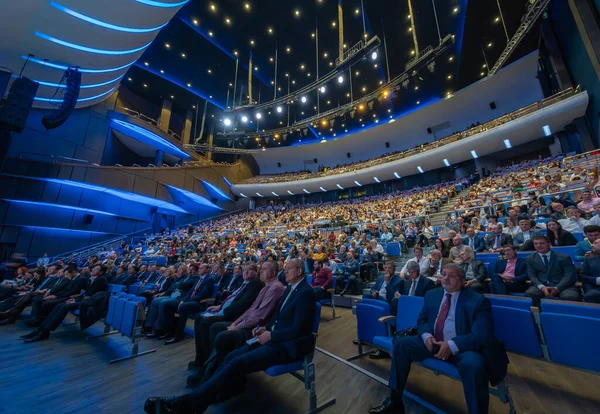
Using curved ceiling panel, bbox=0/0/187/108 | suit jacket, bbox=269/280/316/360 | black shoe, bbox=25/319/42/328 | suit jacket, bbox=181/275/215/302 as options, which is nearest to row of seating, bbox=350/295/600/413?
suit jacket, bbox=269/280/316/360

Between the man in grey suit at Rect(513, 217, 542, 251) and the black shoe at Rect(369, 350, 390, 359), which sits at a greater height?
the man in grey suit at Rect(513, 217, 542, 251)

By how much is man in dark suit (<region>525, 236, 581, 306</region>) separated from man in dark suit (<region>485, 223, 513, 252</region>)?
4.38 feet

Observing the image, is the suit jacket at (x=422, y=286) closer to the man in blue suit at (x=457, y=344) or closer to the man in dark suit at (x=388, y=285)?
the man in dark suit at (x=388, y=285)

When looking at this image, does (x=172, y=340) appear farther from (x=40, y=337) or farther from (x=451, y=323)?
(x=451, y=323)

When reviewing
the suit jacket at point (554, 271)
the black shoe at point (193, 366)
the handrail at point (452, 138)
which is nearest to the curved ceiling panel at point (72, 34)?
the black shoe at point (193, 366)

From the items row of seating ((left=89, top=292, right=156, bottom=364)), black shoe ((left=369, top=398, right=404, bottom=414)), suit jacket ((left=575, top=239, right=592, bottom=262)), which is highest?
suit jacket ((left=575, top=239, right=592, bottom=262))

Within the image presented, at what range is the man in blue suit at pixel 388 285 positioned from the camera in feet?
9.07

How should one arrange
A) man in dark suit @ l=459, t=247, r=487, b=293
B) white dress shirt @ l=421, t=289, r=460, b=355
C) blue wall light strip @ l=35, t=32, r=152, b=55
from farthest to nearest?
1. blue wall light strip @ l=35, t=32, r=152, b=55
2. man in dark suit @ l=459, t=247, r=487, b=293
3. white dress shirt @ l=421, t=289, r=460, b=355

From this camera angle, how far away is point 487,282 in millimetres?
2848

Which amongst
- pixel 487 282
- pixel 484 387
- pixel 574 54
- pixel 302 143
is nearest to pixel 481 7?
pixel 574 54

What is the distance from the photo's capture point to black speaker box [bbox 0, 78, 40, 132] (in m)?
5.36

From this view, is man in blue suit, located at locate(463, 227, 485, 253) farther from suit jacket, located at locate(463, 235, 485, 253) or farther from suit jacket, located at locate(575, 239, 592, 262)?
suit jacket, located at locate(575, 239, 592, 262)

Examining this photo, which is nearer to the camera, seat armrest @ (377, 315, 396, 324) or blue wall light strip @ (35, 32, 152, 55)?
seat armrest @ (377, 315, 396, 324)

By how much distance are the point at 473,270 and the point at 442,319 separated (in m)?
1.73
